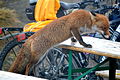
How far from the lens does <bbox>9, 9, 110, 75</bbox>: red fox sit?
12.1ft

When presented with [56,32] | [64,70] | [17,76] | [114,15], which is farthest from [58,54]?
[17,76]

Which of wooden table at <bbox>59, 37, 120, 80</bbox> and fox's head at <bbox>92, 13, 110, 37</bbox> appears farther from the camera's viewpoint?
fox's head at <bbox>92, 13, 110, 37</bbox>

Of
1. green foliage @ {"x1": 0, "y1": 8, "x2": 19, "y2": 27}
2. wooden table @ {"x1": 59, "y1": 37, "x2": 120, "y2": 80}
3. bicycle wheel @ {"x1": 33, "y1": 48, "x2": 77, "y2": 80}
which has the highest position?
wooden table @ {"x1": 59, "y1": 37, "x2": 120, "y2": 80}

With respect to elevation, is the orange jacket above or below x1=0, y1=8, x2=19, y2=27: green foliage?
above

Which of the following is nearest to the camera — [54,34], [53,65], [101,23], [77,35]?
[77,35]

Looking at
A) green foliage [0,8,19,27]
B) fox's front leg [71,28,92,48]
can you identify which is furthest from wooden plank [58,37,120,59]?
green foliage [0,8,19,27]

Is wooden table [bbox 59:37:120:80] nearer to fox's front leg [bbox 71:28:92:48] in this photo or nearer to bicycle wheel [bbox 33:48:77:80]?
fox's front leg [bbox 71:28:92:48]

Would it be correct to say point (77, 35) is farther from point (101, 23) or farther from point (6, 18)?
point (6, 18)

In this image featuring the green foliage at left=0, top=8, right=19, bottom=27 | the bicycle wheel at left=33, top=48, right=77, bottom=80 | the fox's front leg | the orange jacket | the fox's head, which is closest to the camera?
the fox's front leg

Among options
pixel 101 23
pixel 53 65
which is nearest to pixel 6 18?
pixel 53 65

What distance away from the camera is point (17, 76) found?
7.63 ft

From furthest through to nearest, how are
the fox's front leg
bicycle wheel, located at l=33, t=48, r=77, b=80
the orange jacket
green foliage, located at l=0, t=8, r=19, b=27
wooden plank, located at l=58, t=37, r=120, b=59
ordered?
green foliage, located at l=0, t=8, r=19, b=27 < the orange jacket < bicycle wheel, located at l=33, t=48, r=77, b=80 < the fox's front leg < wooden plank, located at l=58, t=37, r=120, b=59

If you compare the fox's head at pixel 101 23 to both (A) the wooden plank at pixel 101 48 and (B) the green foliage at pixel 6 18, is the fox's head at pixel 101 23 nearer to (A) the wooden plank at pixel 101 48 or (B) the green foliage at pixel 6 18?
(A) the wooden plank at pixel 101 48

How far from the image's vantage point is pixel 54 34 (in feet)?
12.6
